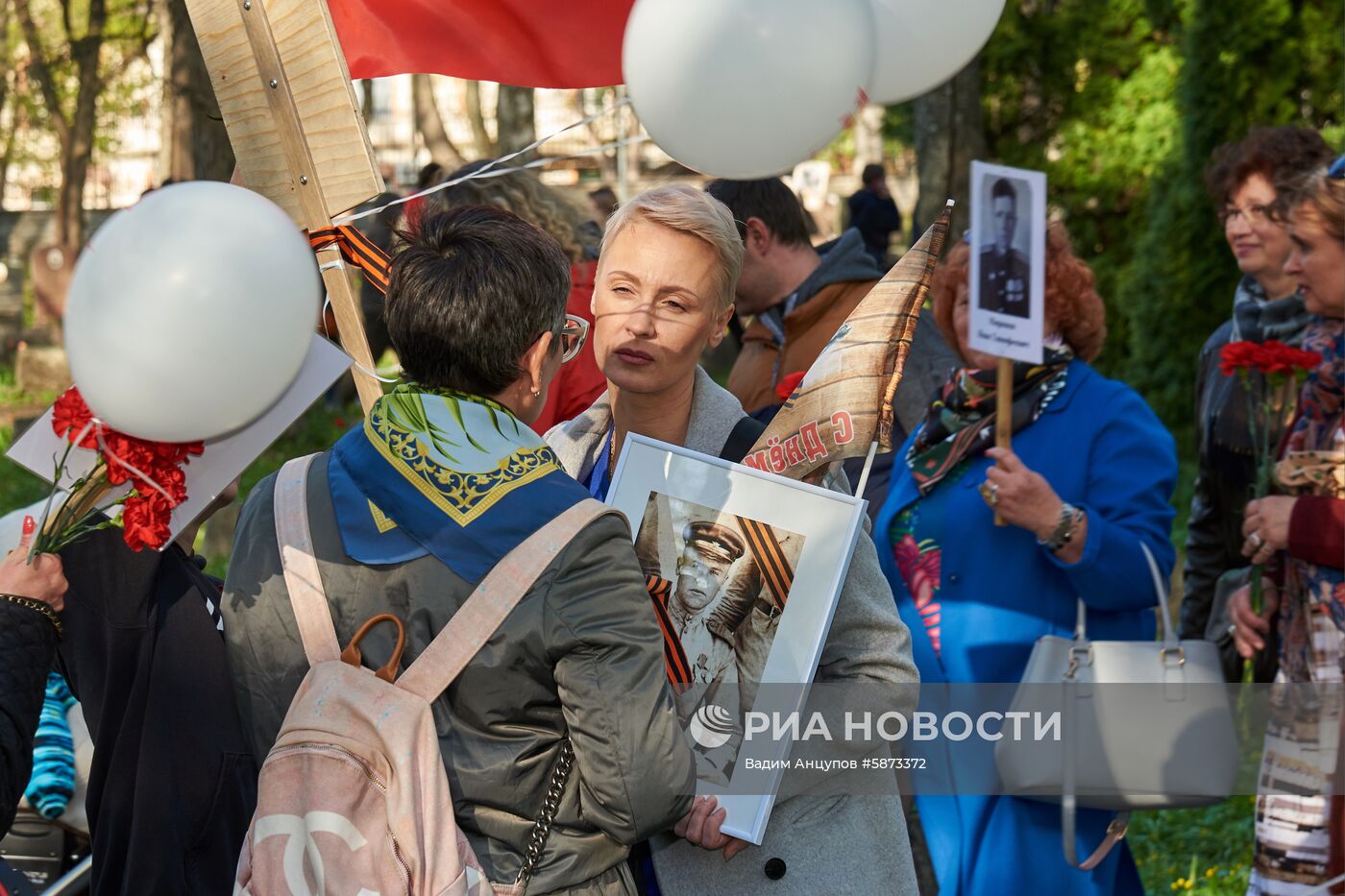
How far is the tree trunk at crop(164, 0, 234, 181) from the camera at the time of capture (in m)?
11.0

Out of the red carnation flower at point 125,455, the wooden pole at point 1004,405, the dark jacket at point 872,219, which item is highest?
the red carnation flower at point 125,455

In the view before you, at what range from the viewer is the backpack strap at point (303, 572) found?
208 cm

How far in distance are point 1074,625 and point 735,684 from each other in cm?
152

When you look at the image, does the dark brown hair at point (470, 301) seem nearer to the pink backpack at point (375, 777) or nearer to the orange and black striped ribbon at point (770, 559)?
the pink backpack at point (375, 777)

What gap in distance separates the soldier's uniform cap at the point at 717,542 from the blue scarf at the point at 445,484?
0.38 metres

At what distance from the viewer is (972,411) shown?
151 inches

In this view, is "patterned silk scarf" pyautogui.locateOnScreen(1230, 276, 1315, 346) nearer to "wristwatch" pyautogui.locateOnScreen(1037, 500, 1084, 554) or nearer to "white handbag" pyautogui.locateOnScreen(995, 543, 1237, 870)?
"wristwatch" pyautogui.locateOnScreen(1037, 500, 1084, 554)

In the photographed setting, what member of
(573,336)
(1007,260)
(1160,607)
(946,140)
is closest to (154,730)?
(573,336)

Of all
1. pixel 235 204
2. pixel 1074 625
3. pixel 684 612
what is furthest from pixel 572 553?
pixel 1074 625

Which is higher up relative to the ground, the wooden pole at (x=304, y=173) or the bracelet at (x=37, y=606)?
the wooden pole at (x=304, y=173)

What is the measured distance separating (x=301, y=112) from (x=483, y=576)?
111 centimetres

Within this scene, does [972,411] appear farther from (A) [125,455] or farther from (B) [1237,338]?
(A) [125,455]

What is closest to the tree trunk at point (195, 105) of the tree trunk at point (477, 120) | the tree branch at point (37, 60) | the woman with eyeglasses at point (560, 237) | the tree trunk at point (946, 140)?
the tree branch at point (37, 60)

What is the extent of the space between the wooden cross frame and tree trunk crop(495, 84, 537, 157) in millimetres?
12382
